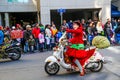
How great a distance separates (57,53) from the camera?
9.09 m

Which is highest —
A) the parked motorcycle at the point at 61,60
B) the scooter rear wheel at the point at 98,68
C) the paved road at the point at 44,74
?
the parked motorcycle at the point at 61,60

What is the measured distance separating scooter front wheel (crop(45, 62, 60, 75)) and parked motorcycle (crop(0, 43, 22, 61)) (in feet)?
14.8

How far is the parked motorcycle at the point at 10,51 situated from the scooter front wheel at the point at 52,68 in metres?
4.51

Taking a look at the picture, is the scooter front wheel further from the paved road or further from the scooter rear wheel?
the scooter rear wheel

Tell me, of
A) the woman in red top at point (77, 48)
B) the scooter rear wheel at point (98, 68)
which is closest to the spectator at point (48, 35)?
the scooter rear wheel at point (98, 68)

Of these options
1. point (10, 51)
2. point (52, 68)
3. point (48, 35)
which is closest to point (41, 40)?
point (48, 35)

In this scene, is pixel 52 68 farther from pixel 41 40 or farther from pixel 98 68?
pixel 41 40

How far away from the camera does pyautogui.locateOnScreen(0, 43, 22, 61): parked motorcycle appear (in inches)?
518

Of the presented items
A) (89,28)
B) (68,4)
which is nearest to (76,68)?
(89,28)

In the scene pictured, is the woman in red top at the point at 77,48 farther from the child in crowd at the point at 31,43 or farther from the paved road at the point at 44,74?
the child in crowd at the point at 31,43

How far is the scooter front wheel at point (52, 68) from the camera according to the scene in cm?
908

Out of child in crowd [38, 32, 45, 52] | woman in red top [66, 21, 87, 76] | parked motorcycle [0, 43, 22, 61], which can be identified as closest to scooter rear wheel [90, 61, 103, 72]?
woman in red top [66, 21, 87, 76]

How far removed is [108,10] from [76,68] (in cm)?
1868

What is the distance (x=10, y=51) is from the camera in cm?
1338
